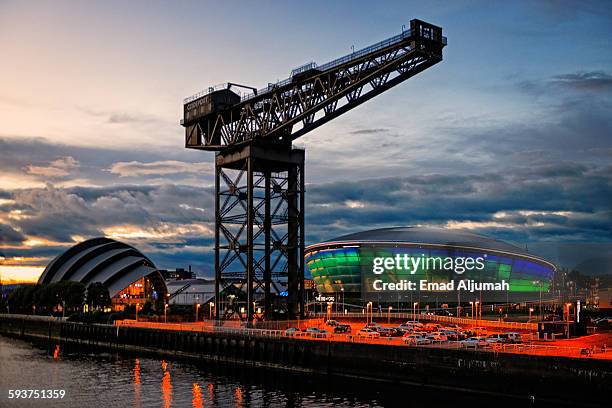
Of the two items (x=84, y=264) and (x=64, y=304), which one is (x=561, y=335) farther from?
(x=84, y=264)

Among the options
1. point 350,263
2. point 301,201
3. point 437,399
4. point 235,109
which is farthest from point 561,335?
point 350,263

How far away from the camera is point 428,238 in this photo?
529ft

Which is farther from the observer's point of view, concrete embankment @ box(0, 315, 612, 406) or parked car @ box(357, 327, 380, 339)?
parked car @ box(357, 327, 380, 339)

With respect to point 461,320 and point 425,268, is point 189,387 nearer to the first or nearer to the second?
point 461,320

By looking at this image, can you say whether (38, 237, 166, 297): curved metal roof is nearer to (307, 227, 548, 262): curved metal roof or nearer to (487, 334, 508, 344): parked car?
(307, 227, 548, 262): curved metal roof

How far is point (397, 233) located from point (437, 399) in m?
114

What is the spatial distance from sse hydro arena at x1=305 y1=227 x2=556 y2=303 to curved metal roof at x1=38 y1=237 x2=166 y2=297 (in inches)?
2106

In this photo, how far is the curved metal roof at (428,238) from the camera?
159750mm

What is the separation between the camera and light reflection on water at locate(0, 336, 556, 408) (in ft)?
177

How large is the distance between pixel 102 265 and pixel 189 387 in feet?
438

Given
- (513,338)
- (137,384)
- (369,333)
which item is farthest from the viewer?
(369,333)

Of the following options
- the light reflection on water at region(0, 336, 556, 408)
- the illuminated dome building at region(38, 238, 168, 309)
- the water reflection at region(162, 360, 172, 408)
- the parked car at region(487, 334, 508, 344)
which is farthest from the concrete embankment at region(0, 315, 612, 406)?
the illuminated dome building at region(38, 238, 168, 309)

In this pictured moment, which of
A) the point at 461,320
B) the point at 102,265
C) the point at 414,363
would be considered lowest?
the point at 414,363

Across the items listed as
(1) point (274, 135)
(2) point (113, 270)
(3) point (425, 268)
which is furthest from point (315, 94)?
(2) point (113, 270)
